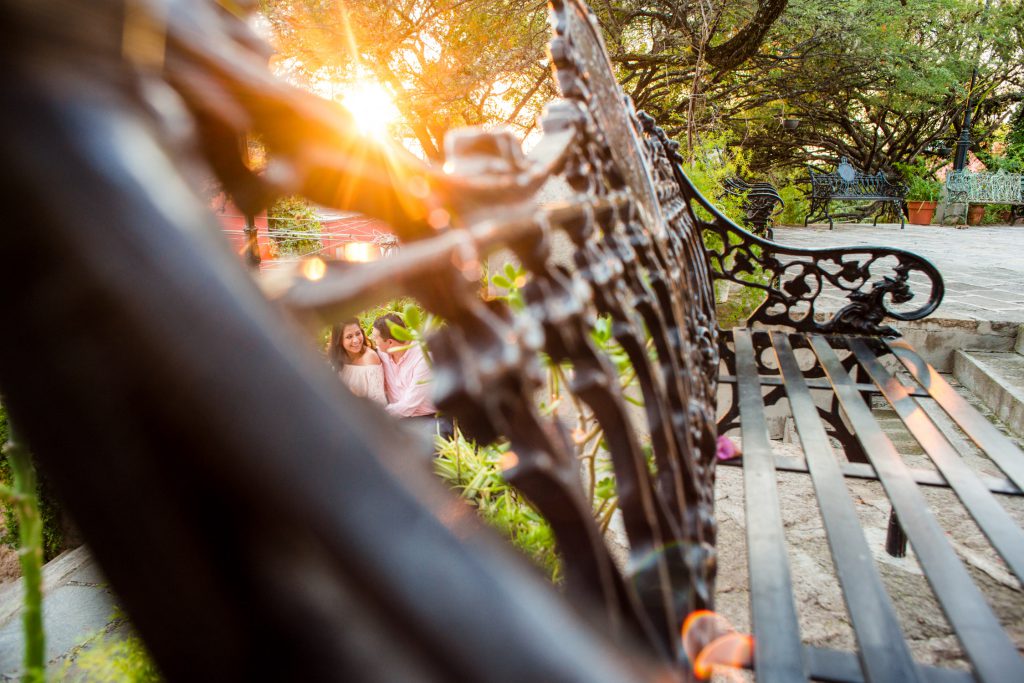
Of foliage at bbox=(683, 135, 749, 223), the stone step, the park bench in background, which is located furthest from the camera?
the park bench in background

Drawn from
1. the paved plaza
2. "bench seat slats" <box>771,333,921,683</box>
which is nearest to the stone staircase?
the paved plaza

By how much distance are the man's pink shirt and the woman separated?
0.20 feet

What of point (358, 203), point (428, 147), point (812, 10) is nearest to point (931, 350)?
point (358, 203)

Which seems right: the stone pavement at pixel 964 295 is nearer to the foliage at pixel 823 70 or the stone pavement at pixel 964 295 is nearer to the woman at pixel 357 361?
the foliage at pixel 823 70

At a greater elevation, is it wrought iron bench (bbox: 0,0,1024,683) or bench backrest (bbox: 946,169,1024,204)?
wrought iron bench (bbox: 0,0,1024,683)

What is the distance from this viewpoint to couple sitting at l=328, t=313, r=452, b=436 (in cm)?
436

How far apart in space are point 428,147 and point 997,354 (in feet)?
24.3

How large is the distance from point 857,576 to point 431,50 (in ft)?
23.9

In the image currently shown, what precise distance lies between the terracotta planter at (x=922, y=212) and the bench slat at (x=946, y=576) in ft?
48.9

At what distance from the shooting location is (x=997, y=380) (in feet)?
9.55

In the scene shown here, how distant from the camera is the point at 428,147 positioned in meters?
8.95

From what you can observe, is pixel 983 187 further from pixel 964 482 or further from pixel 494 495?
pixel 964 482

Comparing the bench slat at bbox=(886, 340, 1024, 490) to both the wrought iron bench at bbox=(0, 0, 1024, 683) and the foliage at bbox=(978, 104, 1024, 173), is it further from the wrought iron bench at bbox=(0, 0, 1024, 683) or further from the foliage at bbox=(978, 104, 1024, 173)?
the foliage at bbox=(978, 104, 1024, 173)

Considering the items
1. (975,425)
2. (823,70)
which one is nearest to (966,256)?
(823,70)
